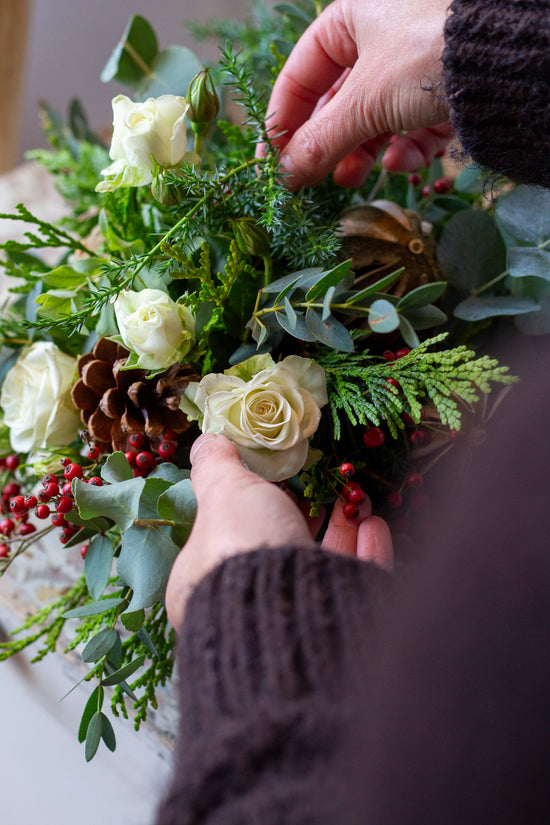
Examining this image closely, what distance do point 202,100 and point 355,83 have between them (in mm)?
123

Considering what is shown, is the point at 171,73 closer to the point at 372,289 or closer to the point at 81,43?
the point at 372,289

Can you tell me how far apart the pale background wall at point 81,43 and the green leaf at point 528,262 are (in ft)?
5.52

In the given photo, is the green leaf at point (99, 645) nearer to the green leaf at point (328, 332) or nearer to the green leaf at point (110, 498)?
the green leaf at point (110, 498)

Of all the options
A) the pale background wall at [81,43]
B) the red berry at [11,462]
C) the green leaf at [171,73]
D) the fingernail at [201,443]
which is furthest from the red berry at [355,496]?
the pale background wall at [81,43]

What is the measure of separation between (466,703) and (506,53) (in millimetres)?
392

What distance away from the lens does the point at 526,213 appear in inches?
20.7

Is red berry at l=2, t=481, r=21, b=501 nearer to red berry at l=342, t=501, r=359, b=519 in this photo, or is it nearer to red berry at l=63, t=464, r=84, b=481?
red berry at l=63, t=464, r=84, b=481

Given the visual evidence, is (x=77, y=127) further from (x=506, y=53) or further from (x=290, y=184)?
(x=506, y=53)

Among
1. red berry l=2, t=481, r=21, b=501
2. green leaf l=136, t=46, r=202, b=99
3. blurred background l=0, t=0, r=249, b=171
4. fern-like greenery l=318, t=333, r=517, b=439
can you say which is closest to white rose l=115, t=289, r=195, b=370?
fern-like greenery l=318, t=333, r=517, b=439

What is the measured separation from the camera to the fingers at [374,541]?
1.40 feet

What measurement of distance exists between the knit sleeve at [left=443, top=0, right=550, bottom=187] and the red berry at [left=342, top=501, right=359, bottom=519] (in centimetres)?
28


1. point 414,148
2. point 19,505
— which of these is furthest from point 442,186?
point 19,505

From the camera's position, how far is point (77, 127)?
84cm

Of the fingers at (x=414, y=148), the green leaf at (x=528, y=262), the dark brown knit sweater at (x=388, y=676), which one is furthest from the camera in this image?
the fingers at (x=414, y=148)
